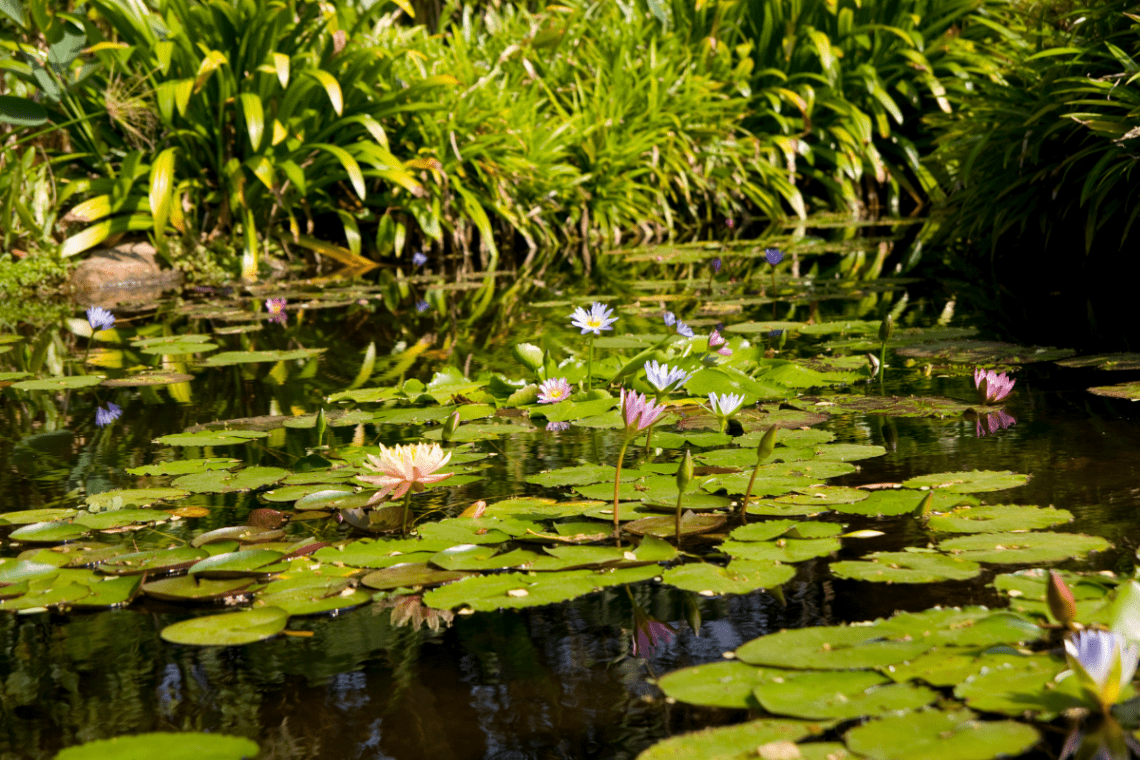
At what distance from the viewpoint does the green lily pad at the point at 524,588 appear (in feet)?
3.87

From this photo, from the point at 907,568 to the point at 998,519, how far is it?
0.23 m

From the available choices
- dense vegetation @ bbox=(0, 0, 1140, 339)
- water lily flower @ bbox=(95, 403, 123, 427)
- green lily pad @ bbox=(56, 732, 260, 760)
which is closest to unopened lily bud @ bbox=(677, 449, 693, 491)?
green lily pad @ bbox=(56, 732, 260, 760)

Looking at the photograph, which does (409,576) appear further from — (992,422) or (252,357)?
(252,357)

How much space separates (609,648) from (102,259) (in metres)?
4.85

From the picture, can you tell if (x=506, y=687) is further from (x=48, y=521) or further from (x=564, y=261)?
(x=564, y=261)

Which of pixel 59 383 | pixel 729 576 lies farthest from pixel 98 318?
pixel 729 576

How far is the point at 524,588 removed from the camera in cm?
122

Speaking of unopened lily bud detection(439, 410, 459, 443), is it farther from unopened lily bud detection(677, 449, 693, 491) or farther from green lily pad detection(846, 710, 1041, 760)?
green lily pad detection(846, 710, 1041, 760)

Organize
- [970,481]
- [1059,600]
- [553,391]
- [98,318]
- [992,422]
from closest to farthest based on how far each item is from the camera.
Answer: [1059,600] < [970,481] < [992,422] < [553,391] < [98,318]

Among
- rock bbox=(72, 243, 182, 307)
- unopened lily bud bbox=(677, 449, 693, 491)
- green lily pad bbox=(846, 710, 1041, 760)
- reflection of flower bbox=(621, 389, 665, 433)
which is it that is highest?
rock bbox=(72, 243, 182, 307)

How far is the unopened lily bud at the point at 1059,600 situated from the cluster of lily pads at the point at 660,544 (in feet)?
0.07

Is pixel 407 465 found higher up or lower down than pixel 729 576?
higher up

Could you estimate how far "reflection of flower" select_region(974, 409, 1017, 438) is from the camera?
1885 mm

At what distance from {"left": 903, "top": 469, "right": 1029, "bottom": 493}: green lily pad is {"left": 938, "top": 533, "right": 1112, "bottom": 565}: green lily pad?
215 mm
